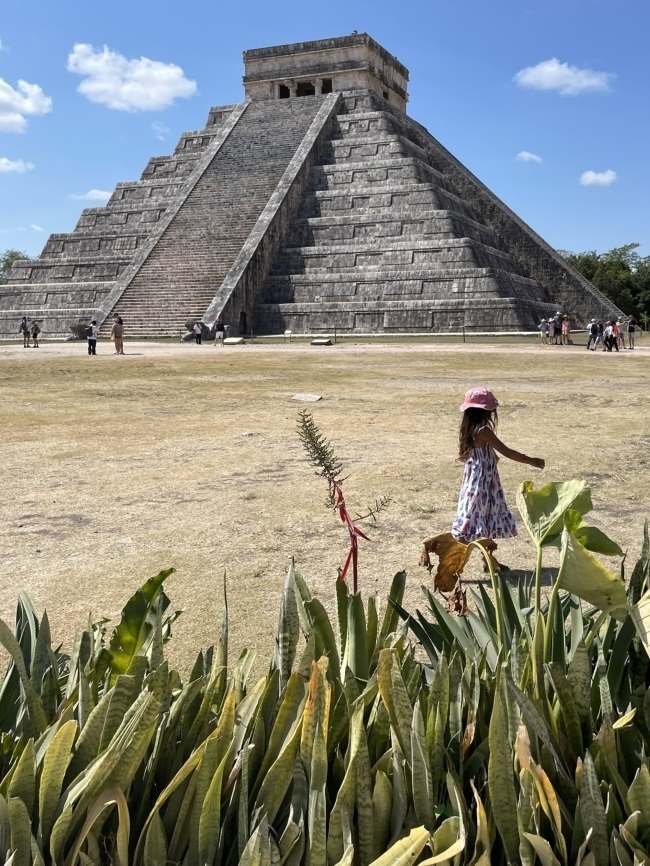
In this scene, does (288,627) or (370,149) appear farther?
(370,149)

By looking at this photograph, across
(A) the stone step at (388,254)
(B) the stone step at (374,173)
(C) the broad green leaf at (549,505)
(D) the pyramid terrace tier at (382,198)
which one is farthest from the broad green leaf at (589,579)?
(B) the stone step at (374,173)

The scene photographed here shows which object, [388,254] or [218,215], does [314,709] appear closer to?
[388,254]

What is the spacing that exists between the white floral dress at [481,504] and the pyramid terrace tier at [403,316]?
21.5 m

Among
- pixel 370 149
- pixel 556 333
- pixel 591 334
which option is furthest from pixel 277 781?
pixel 370 149

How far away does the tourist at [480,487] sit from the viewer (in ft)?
14.7

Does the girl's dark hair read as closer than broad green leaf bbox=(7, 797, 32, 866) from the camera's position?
No

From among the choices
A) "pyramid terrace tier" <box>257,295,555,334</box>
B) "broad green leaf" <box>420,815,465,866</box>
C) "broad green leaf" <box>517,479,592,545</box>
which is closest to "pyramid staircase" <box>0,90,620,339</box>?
"pyramid terrace tier" <box>257,295,555,334</box>

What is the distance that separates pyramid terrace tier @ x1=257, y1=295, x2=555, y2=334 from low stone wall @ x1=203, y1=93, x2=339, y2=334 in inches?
39.4

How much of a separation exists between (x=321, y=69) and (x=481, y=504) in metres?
35.7

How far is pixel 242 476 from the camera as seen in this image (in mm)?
6543

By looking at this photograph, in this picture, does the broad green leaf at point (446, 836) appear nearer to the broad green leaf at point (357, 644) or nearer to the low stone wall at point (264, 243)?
the broad green leaf at point (357, 644)

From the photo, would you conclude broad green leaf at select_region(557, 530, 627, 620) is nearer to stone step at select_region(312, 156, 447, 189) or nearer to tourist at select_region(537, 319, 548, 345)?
tourist at select_region(537, 319, 548, 345)

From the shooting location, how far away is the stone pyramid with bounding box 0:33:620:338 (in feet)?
88.4

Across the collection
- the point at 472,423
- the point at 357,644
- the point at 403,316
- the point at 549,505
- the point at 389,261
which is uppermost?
the point at 389,261
